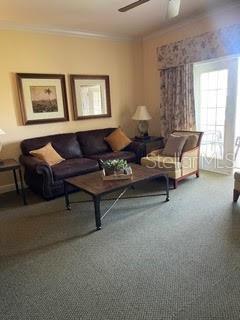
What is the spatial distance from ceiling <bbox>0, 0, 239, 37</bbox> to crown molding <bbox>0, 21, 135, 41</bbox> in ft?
0.17

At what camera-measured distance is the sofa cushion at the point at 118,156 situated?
428 cm

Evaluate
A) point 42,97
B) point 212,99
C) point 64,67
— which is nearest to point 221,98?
point 212,99

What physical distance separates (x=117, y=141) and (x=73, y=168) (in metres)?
1.27

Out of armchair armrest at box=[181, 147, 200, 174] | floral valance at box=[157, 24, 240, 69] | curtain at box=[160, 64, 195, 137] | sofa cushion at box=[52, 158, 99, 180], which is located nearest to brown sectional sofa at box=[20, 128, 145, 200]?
sofa cushion at box=[52, 158, 99, 180]

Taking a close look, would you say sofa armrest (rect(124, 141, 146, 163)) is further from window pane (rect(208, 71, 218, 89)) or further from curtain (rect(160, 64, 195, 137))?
window pane (rect(208, 71, 218, 89))

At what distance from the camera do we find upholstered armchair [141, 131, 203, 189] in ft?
12.4

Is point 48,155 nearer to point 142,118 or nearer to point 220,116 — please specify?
point 142,118

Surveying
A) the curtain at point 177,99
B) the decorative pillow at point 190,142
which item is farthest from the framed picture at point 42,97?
the decorative pillow at point 190,142

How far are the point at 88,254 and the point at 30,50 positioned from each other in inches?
133

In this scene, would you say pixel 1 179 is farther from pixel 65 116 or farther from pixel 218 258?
pixel 218 258

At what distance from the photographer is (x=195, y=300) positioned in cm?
171

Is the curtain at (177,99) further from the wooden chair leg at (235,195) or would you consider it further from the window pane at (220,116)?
the wooden chair leg at (235,195)

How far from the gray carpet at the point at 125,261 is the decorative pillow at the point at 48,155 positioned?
81 cm

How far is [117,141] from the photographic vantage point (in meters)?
4.72
